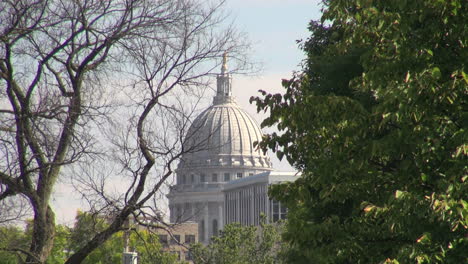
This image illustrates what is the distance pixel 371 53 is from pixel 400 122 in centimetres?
201

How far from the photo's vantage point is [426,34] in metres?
14.5

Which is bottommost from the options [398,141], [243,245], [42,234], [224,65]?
[42,234]

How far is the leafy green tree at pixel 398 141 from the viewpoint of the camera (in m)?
13.5

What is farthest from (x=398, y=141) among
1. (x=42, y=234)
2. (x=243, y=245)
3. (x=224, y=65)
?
(x=243, y=245)

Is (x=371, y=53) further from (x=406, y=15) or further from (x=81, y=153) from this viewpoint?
(x=81, y=153)

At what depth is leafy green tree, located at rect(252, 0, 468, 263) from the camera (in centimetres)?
1350

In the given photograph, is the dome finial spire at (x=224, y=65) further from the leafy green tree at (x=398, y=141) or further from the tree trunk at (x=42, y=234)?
the tree trunk at (x=42, y=234)

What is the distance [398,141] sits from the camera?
1425 centimetres

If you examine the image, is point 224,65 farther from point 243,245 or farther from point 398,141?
point 243,245

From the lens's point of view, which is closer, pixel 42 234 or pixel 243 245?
pixel 42 234

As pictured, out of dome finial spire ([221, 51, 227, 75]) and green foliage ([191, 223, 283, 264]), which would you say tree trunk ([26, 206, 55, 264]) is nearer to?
Result: dome finial spire ([221, 51, 227, 75])

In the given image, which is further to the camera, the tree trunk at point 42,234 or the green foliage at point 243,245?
the green foliage at point 243,245

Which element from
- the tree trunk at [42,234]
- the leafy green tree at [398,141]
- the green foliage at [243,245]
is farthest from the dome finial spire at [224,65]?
the green foliage at [243,245]

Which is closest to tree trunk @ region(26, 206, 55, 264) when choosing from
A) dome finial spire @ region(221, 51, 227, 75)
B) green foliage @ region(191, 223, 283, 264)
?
dome finial spire @ region(221, 51, 227, 75)
